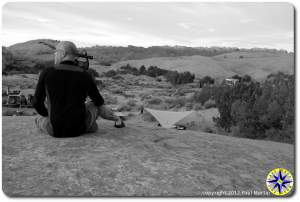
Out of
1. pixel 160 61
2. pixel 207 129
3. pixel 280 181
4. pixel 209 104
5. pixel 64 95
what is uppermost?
pixel 160 61

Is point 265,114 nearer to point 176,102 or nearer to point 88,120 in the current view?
point 88,120

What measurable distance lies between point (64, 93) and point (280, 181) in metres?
2.30

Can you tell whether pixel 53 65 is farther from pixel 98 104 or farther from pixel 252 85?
pixel 252 85

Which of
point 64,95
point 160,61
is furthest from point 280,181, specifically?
point 160,61

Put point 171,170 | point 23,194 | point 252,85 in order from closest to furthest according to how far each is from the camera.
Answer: point 23,194, point 171,170, point 252,85

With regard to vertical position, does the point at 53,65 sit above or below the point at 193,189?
above

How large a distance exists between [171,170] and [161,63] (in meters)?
44.0

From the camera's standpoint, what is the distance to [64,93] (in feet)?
10.4

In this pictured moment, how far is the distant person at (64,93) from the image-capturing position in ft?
10.3

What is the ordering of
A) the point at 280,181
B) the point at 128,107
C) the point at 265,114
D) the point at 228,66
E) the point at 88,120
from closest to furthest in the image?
the point at 280,181
the point at 88,120
the point at 265,114
the point at 128,107
the point at 228,66

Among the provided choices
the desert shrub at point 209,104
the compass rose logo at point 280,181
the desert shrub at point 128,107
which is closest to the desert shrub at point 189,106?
the desert shrub at point 209,104

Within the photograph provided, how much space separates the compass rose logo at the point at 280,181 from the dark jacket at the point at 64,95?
2.01 m

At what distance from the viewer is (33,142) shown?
10.6 ft

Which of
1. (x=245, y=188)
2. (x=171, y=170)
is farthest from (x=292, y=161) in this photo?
(x=171, y=170)
